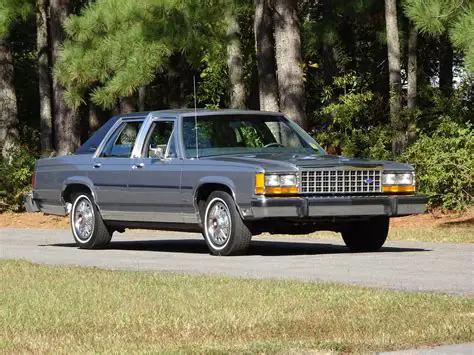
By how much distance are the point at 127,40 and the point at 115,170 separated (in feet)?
32.6

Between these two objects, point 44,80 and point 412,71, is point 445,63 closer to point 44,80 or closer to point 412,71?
point 412,71

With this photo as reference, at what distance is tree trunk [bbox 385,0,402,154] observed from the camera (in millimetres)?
27984

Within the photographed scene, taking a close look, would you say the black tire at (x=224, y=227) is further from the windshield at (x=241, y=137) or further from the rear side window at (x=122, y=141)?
the rear side window at (x=122, y=141)

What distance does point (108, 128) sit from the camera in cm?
1853

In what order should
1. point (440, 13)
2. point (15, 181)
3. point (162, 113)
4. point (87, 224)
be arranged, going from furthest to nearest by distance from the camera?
point (15, 181) → point (440, 13) → point (87, 224) → point (162, 113)

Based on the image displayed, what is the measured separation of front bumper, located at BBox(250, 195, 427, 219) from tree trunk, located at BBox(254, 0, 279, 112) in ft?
38.1

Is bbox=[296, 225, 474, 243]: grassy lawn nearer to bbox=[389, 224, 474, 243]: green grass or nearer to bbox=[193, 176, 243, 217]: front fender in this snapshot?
bbox=[389, 224, 474, 243]: green grass

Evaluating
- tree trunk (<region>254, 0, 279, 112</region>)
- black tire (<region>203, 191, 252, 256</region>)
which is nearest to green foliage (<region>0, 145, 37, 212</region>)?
tree trunk (<region>254, 0, 279, 112</region>)

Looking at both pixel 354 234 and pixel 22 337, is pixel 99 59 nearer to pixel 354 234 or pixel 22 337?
pixel 354 234

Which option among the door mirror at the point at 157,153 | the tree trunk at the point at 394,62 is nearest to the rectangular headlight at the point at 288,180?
the door mirror at the point at 157,153

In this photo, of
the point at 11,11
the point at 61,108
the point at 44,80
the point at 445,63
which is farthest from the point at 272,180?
the point at 44,80

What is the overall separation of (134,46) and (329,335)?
19.0 metres

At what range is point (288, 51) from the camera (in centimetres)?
2539

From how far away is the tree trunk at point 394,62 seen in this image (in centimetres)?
2798
